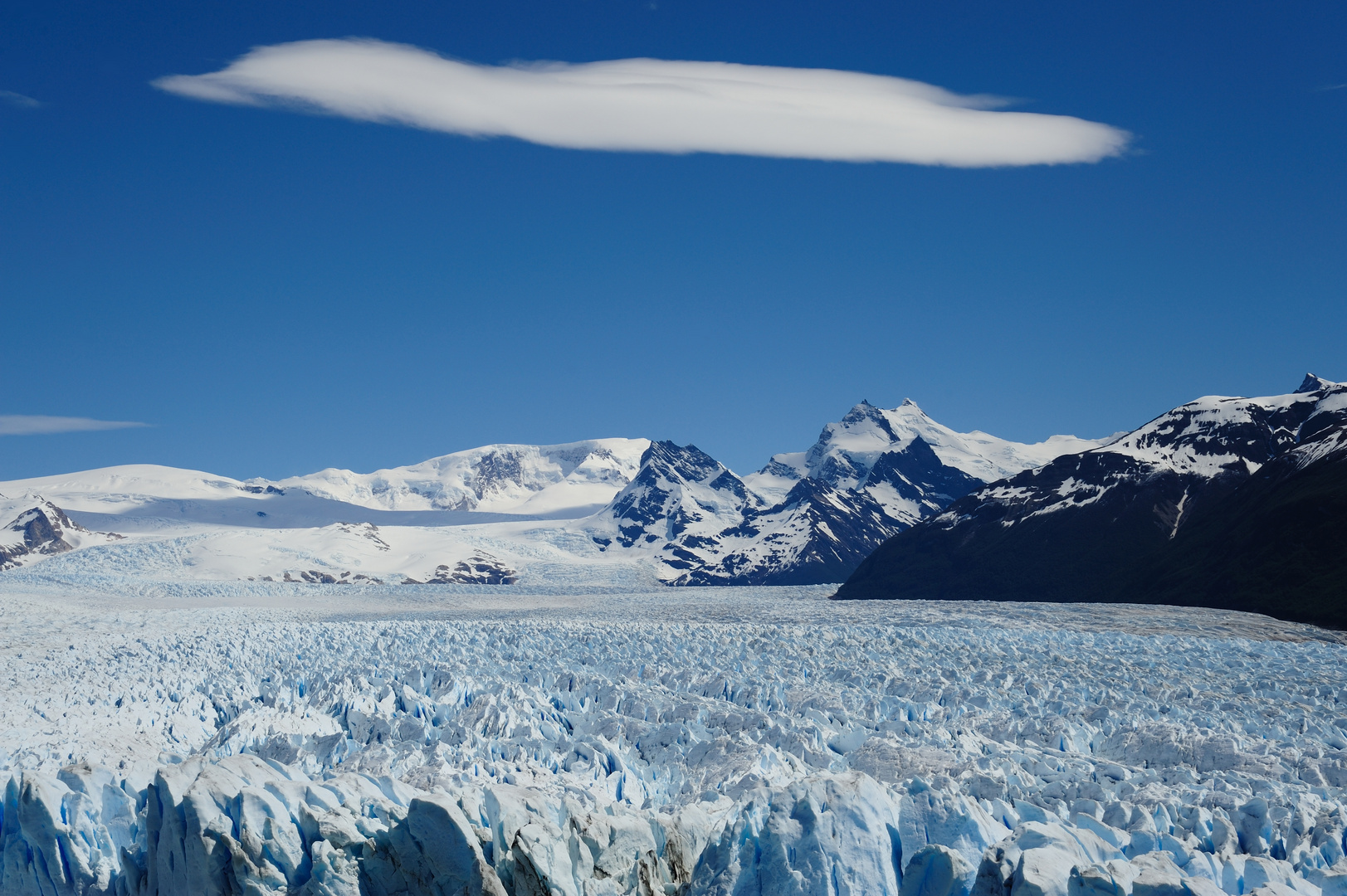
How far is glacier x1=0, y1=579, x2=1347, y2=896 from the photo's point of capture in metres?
A: 13.2

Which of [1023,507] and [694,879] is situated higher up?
[1023,507]

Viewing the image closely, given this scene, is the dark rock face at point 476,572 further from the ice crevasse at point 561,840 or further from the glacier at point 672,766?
the ice crevasse at point 561,840

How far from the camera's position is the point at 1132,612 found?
50.8 meters

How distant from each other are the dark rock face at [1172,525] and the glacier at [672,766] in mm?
34274

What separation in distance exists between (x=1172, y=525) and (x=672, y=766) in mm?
93868

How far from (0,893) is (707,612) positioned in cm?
3938

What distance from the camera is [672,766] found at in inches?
731

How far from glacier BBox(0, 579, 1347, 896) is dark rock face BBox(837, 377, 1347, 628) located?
34274 mm

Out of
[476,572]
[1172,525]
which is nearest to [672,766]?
[1172,525]

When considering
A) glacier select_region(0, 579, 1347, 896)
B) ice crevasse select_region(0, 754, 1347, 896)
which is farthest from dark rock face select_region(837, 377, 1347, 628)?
ice crevasse select_region(0, 754, 1347, 896)

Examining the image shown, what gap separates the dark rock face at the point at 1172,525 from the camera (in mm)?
65000

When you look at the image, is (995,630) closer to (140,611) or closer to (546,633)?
(546,633)

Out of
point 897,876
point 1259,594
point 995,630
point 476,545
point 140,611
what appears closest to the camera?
point 897,876

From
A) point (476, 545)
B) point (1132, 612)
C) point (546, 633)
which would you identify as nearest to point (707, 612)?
point (546, 633)
